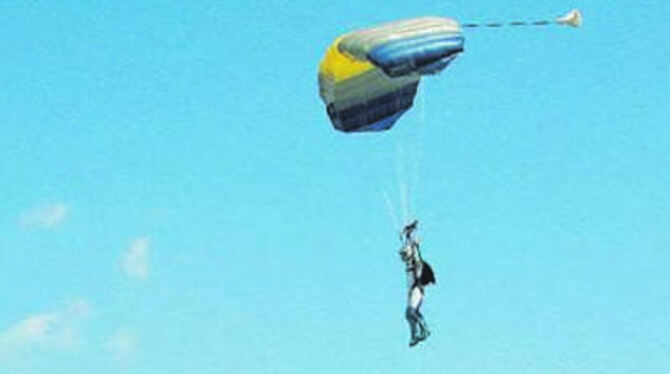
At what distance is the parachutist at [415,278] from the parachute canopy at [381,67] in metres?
3.77

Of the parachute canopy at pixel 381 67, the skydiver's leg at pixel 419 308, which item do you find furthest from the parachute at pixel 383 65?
the skydiver's leg at pixel 419 308

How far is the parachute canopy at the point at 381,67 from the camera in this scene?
37125 millimetres

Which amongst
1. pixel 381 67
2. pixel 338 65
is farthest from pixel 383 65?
pixel 338 65

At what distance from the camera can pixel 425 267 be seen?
3928cm

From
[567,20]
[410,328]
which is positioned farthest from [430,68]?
[410,328]

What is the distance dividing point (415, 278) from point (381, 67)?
5.68 m

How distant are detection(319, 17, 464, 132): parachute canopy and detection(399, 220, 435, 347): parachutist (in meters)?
3.77

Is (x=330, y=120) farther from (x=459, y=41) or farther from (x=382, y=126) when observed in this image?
(x=459, y=41)

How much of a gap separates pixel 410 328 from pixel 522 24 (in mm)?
8649

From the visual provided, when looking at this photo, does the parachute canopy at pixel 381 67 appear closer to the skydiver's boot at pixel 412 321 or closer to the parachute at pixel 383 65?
the parachute at pixel 383 65

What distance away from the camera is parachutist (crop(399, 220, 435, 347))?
128 ft

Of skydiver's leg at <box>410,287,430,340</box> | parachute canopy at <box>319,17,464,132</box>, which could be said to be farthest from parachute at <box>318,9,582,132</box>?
skydiver's leg at <box>410,287,430,340</box>

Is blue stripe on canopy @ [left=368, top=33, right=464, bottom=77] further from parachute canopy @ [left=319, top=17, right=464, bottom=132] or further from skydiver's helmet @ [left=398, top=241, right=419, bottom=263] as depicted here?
skydiver's helmet @ [left=398, top=241, right=419, bottom=263]

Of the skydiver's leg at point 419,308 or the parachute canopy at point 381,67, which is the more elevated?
the parachute canopy at point 381,67
